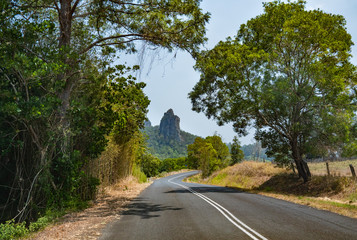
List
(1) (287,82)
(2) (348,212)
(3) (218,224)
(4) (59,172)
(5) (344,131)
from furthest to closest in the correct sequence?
1. (1) (287,82)
2. (5) (344,131)
3. (4) (59,172)
4. (2) (348,212)
5. (3) (218,224)

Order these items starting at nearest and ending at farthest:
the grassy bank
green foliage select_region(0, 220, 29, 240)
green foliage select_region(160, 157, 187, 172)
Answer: green foliage select_region(0, 220, 29, 240) → the grassy bank → green foliage select_region(160, 157, 187, 172)

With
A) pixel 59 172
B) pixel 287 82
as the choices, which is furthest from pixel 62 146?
pixel 287 82

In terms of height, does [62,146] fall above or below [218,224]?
above

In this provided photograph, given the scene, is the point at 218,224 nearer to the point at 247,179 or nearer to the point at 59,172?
the point at 59,172

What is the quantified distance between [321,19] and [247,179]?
18609mm

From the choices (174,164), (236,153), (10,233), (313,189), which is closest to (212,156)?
(236,153)

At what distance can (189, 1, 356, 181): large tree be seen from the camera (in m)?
17.2

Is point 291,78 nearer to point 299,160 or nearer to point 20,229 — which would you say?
point 299,160

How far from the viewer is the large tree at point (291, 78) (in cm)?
1719

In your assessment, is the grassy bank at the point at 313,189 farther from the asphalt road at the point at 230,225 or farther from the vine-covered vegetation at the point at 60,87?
the vine-covered vegetation at the point at 60,87

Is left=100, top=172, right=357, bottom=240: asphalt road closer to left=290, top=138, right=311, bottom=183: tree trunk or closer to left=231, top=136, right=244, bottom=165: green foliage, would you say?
left=290, top=138, right=311, bottom=183: tree trunk

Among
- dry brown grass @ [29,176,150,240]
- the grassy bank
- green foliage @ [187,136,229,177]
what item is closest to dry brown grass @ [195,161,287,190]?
the grassy bank

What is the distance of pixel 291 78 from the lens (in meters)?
19.2

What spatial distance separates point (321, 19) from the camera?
17672 millimetres
